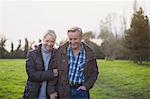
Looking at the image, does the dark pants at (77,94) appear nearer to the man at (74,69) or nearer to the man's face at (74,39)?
the man at (74,69)

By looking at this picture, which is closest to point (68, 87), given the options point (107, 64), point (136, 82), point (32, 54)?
point (32, 54)

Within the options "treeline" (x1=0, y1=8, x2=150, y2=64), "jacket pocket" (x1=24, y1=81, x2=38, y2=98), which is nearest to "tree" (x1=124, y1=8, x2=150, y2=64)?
"treeline" (x1=0, y1=8, x2=150, y2=64)

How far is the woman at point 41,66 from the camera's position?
3.03 m

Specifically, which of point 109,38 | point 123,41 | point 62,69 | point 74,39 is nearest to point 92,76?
point 62,69

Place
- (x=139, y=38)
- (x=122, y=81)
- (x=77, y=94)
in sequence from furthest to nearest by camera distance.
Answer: (x=139, y=38) → (x=122, y=81) → (x=77, y=94)

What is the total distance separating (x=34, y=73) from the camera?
9.96 ft

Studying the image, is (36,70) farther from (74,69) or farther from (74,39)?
(74,39)

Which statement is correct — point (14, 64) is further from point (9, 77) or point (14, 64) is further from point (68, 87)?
point (68, 87)

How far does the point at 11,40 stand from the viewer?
5.37 m

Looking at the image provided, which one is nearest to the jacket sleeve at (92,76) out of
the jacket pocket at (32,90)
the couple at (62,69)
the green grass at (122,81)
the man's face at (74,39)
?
the couple at (62,69)

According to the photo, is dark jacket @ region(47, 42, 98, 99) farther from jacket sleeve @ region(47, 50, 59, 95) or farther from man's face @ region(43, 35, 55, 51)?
man's face @ region(43, 35, 55, 51)

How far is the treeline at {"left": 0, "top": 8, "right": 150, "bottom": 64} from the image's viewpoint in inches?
227

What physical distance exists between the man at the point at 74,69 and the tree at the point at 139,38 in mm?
3528

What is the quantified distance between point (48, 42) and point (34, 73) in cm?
33
